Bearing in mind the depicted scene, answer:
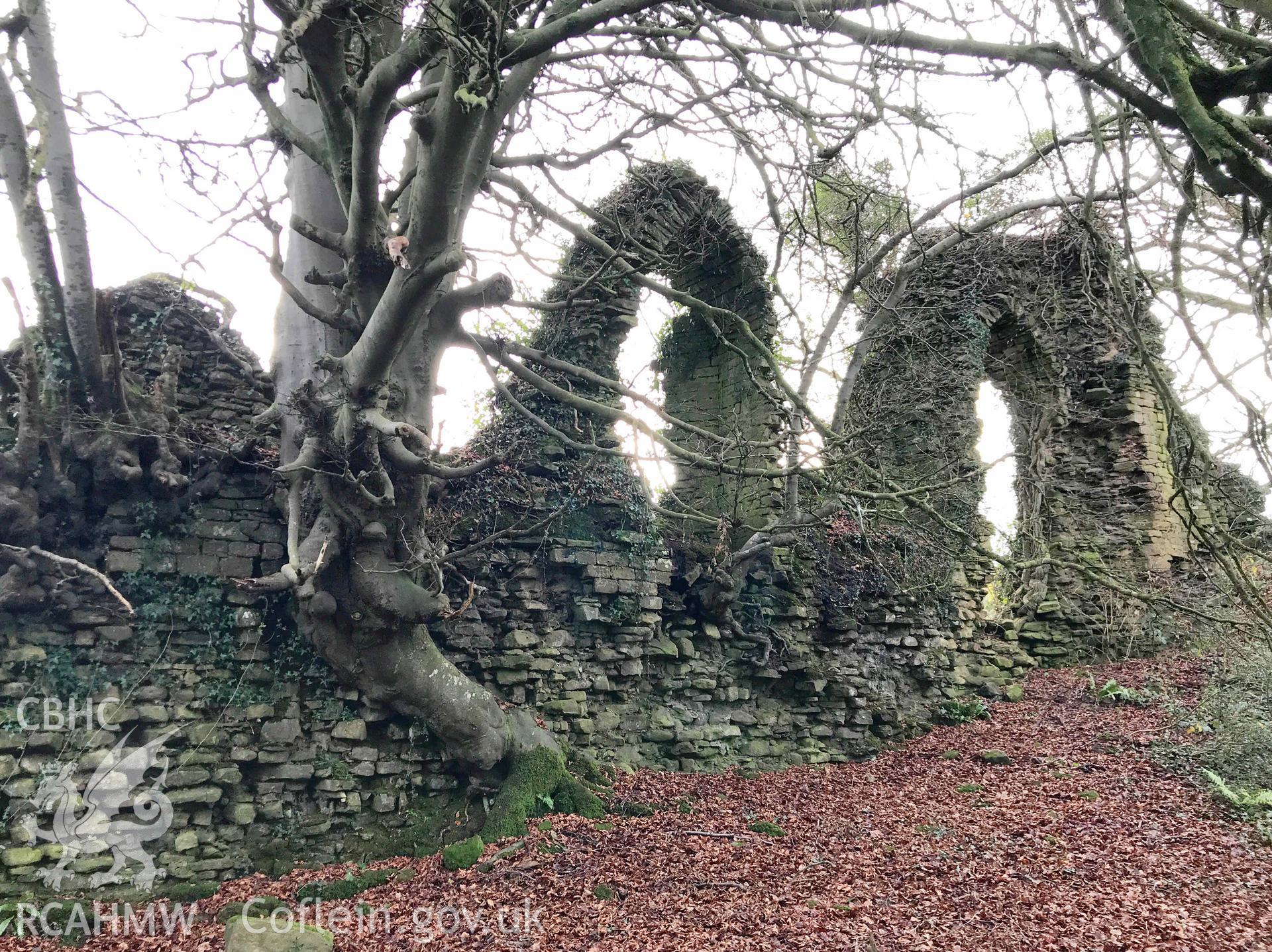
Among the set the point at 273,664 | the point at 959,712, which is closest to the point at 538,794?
the point at 273,664

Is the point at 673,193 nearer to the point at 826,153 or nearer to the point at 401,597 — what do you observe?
the point at 826,153

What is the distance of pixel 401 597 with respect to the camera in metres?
5.46

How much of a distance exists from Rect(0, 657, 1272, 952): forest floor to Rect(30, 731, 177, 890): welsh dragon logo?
18.3 inches

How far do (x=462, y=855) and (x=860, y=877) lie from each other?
2.56 meters

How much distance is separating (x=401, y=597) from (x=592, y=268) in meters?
3.77

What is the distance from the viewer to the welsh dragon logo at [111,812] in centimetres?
464

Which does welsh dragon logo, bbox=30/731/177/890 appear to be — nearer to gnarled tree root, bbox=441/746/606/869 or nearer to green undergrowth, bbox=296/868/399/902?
green undergrowth, bbox=296/868/399/902

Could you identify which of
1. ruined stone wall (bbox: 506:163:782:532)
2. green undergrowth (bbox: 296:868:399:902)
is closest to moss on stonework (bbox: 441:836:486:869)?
green undergrowth (bbox: 296:868:399:902)

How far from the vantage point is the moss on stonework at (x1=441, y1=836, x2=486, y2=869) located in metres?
5.05

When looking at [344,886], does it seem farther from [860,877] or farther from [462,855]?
[860,877]

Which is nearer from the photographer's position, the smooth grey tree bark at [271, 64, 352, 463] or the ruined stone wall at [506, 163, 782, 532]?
the smooth grey tree bark at [271, 64, 352, 463]

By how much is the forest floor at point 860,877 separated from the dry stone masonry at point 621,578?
25.2 inches

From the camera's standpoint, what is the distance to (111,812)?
4.81 m

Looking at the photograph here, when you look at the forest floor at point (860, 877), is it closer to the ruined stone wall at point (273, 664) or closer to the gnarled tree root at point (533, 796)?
the gnarled tree root at point (533, 796)
